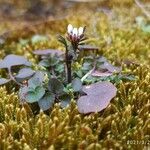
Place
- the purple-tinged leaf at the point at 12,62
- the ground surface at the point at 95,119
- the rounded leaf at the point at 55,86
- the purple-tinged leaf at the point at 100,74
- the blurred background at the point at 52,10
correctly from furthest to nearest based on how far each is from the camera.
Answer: the blurred background at the point at 52,10, the purple-tinged leaf at the point at 12,62, the purple-tinged leaf at the point at 100,74, the rounded leaf at the point at 55,86, the ground surface at the point at 95,119

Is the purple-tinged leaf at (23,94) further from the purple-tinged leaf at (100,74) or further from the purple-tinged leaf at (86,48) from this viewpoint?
the purple-tinged leaf at (86,48)

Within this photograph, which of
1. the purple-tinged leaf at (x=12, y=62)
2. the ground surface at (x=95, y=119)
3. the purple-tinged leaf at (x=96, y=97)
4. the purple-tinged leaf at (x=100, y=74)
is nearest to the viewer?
the ground surface at (x=95, y=119)

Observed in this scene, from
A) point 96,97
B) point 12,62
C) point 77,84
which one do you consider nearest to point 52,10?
point 12,62

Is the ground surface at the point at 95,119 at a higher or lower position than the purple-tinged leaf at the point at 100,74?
lower

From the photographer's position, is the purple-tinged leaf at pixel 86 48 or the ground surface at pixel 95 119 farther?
the purple-tinged leaf at pixel 86 48

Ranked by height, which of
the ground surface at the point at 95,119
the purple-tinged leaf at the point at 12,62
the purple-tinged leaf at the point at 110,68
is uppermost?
the purple-tinged leaf at the point at 12,62

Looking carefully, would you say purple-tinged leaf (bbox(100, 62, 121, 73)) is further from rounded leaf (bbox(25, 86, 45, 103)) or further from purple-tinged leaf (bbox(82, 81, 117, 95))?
rounded leaf (bbox(25, 86, 45, 103))

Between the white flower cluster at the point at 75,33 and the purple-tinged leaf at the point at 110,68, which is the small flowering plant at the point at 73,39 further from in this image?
the purple-tinged leaf at the point at 110,68

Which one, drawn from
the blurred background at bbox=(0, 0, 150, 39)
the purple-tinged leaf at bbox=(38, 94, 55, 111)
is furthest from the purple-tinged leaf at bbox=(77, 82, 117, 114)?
the blurred background at bbox=(0, 0, 150, 39)

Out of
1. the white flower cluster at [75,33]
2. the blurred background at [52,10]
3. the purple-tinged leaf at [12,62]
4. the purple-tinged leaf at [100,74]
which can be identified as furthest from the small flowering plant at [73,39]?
the blurred background at [52,10]
